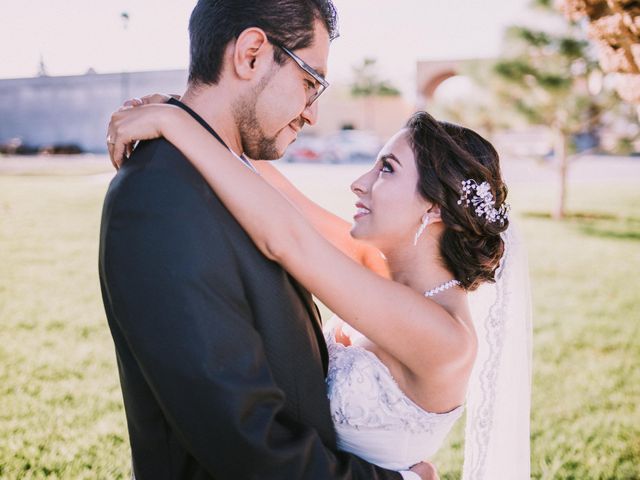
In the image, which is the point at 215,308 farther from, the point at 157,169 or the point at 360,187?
the point at 360,187

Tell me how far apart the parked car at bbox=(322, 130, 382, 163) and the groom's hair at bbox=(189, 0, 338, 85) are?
33.5 meters

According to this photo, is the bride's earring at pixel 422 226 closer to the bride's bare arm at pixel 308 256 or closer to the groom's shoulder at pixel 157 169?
the bride's bare arm at pixel 308 256

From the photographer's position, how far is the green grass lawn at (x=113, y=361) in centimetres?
395

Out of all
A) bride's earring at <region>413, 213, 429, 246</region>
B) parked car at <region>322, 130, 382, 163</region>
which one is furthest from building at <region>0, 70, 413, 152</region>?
bride's earring at <region>413, 213, 429, 246</region>

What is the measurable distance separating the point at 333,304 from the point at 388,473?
0.67 meters

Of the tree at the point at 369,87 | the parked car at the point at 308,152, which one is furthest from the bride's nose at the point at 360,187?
the tree at the point at 369,87

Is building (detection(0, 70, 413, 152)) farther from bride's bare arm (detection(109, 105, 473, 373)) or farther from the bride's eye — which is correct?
bride's bare arm (detection(109, 105, 473, 373))

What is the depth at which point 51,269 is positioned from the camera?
897 cm

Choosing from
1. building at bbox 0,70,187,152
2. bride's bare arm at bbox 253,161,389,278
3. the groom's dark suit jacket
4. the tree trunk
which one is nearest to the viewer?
the groom's dark suit jacket

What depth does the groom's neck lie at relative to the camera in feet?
5.87

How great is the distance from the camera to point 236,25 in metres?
→ 1.73

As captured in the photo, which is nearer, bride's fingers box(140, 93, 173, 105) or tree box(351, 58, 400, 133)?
bride's fingers box(140, 93, 173, 105)

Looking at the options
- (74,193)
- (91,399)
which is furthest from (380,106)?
(91,399)

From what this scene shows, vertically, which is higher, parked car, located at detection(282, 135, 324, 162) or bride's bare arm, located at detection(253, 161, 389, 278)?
bride's bare arm, located at detection(253, 161, 389, 278)
